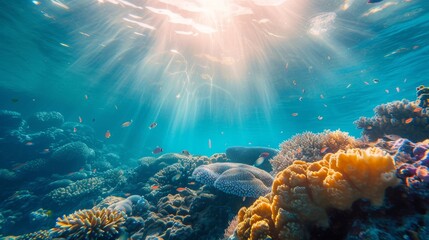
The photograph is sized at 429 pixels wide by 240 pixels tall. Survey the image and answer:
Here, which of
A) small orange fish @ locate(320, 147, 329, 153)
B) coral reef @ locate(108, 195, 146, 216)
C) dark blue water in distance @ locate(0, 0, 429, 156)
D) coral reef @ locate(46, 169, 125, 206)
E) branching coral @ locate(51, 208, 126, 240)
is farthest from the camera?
dark blue water in distance @ locate(0, 0, 429, 156)

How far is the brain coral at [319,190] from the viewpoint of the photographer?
8.02 ft

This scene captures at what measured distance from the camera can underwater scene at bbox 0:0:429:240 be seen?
8.68 ft

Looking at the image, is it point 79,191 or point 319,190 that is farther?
point 79,191

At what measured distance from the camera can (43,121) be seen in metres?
25.0

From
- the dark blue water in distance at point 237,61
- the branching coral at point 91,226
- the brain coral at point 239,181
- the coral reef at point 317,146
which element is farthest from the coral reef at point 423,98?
the branching coral at point 91,226

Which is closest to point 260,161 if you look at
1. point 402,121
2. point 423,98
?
point 402,121

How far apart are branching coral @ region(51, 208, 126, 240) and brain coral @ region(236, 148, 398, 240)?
3578 mm

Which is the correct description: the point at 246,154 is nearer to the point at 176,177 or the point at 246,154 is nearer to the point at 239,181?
the point at 176,177

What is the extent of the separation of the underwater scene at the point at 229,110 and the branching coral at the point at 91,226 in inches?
1.2

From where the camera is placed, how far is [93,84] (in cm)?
3294

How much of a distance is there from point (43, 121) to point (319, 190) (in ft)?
104

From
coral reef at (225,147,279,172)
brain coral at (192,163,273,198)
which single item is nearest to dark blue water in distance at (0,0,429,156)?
coral reef at (225,147,279,172)

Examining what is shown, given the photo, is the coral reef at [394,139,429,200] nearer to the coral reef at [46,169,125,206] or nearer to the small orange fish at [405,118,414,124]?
the small orange fish at [405,118,414,124]

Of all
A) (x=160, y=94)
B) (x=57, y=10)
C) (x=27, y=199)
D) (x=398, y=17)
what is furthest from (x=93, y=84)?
(x=398, y=17)
